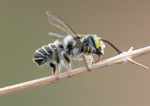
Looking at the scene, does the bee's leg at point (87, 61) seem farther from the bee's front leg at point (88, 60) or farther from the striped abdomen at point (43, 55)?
the striped abdomen at point (43, 55)

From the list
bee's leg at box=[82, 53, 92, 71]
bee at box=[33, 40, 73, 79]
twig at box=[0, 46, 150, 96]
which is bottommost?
twig at box=[0, 46, 150, 96]

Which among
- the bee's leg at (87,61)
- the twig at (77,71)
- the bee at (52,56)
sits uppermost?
the bee at (52,56)

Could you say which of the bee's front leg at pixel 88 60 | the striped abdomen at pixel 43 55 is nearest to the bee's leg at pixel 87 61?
the bee's front leg at pixel 88 60

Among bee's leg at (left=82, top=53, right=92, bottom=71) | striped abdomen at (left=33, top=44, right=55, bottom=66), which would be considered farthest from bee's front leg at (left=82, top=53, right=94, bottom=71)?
striped abdomen at (left=33, top=44, right=55, bottom=66)

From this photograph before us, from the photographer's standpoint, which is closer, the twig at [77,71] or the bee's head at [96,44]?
the twig at [77,71]

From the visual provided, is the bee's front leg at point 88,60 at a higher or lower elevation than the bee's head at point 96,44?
lower

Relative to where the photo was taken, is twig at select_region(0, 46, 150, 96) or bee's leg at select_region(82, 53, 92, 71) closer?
twig at select_region(0, 46, 150, 96)

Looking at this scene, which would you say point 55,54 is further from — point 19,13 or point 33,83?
point 19,13

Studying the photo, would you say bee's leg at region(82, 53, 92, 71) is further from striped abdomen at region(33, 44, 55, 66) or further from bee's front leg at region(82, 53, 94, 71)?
striped abdomen at region(33, 44, 55, 66)

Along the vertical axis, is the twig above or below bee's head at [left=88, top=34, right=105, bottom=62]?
below
